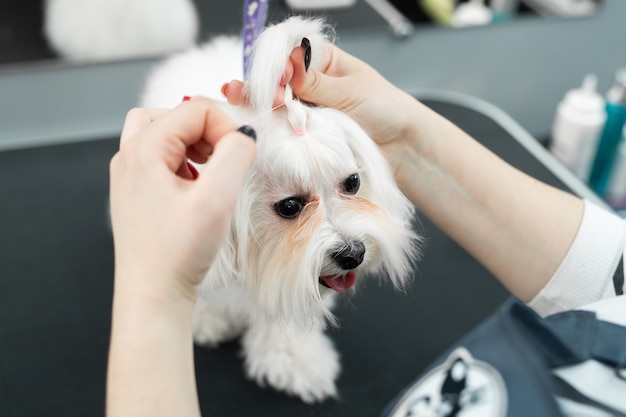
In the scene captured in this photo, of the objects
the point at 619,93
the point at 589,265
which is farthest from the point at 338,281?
the point at 619,93

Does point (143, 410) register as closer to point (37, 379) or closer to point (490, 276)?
point (37, 379)

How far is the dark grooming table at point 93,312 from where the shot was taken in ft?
2.79

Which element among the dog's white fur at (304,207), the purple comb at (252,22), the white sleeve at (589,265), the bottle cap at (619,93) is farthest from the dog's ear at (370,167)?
the bottle cap at (619,93)

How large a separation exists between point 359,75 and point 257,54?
0.69ft

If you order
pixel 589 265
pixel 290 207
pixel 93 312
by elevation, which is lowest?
pixel 93 312

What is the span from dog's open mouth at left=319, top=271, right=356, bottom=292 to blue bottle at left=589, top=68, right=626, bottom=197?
1057 mm

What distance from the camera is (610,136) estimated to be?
150 centimetres

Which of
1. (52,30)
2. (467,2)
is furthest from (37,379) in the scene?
(467,2)

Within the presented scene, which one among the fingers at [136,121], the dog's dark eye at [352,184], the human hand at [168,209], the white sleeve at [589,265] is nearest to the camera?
the human hand at [168,209]

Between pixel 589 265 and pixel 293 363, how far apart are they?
1.49 ft

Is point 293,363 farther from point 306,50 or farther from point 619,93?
point 619,93

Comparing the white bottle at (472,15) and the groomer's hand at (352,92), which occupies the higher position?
the groomer's hand at (352,92)

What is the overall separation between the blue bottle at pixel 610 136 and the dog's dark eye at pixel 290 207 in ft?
3.66

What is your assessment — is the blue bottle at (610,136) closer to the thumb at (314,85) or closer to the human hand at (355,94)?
the human hand at (355,94)
